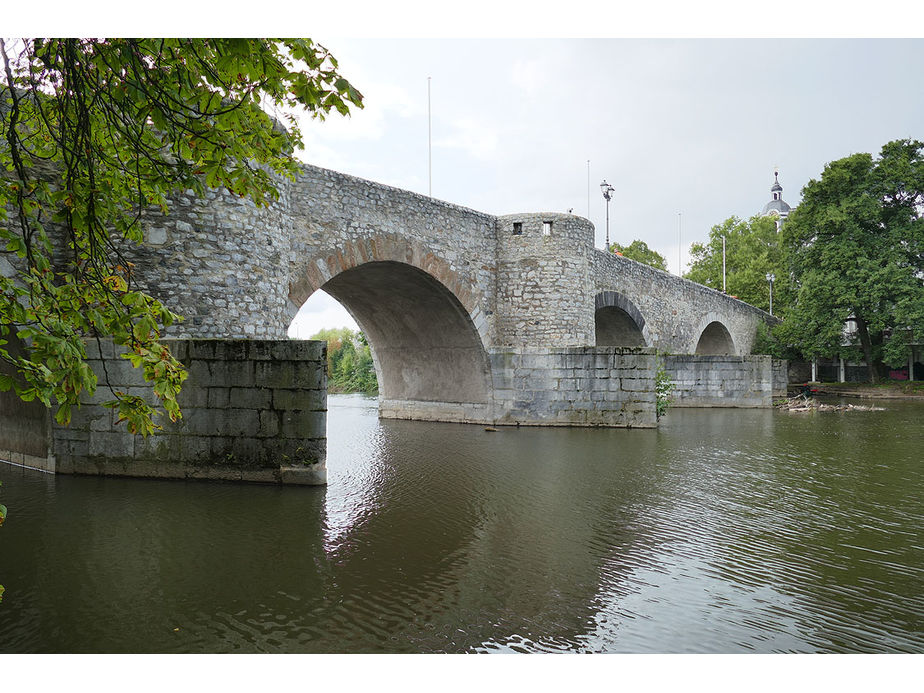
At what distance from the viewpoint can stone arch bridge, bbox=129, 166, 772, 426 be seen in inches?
288

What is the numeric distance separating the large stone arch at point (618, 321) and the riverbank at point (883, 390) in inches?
476

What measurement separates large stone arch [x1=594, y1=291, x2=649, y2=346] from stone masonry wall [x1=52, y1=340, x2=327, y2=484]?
425 inches

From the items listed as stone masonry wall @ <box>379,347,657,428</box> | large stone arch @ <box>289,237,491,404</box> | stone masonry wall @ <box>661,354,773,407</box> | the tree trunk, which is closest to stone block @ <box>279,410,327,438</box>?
large stone arch @ <box>289,237,491,404</box>

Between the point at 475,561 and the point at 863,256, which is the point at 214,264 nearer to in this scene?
the point at 475,561

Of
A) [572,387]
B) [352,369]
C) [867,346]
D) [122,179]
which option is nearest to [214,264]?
[122,179]

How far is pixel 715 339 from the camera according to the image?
28.7m

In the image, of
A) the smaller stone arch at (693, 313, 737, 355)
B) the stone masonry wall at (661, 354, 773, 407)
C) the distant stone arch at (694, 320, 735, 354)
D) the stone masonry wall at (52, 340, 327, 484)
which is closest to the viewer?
the stone masonry wall at (52, 340, 327, 484)

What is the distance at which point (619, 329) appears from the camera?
19203 mm

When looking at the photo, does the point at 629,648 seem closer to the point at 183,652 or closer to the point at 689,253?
the point at 183,652

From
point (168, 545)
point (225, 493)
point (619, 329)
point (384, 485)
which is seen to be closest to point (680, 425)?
point (619, 329)

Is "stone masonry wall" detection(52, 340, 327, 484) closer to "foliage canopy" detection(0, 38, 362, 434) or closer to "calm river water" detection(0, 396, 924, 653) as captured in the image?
"calm river water" detection(0, 396, 924, 653)

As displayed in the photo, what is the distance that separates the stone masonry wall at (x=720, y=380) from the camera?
66.8 feet

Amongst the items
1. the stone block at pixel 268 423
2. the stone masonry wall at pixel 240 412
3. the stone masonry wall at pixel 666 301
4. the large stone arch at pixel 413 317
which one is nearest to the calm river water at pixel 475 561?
the stone masonry wall at pixel 240 412

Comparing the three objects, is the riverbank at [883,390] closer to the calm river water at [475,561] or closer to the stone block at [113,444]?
the calm river water at [475,561]
